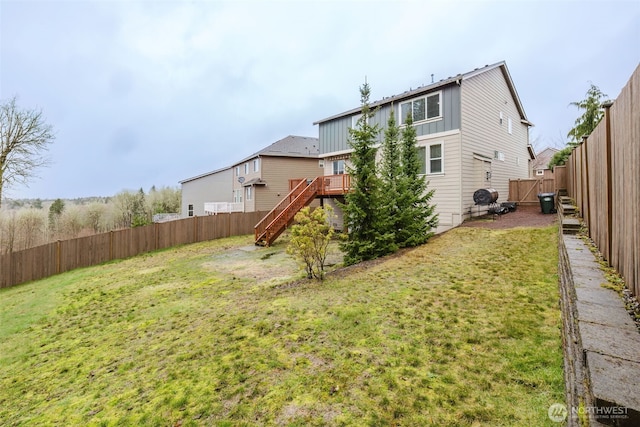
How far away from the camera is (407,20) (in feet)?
71.3

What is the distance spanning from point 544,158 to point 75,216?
6212 cm

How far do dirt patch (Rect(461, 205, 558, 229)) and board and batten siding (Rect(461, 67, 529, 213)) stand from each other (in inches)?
31.0

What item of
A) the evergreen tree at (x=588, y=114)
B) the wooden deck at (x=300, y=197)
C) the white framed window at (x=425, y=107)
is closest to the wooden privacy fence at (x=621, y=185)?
the white framed window at (x=425, y=107)

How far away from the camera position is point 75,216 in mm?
37031

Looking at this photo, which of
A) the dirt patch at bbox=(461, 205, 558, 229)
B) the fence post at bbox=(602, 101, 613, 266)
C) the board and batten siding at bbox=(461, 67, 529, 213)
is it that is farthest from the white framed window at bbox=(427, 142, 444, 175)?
the fence post at bbox=(602, 101, 613, 266)

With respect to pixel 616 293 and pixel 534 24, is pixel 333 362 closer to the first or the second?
pixel 616 293

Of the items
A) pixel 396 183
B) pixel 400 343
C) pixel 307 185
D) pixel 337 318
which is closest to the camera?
pixel 400 343

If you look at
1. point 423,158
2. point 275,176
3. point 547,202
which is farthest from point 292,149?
point 547,202

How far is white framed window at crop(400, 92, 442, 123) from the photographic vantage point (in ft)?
43.2

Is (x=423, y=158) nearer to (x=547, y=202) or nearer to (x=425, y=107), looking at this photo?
(x=425, y=107)

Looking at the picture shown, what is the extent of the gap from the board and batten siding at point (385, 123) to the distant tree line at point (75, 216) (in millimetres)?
17302

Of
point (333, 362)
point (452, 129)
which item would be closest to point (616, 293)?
point (333, 362)

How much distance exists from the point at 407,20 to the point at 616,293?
24.3m

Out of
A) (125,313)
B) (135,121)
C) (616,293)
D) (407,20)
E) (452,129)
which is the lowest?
(125,313)
